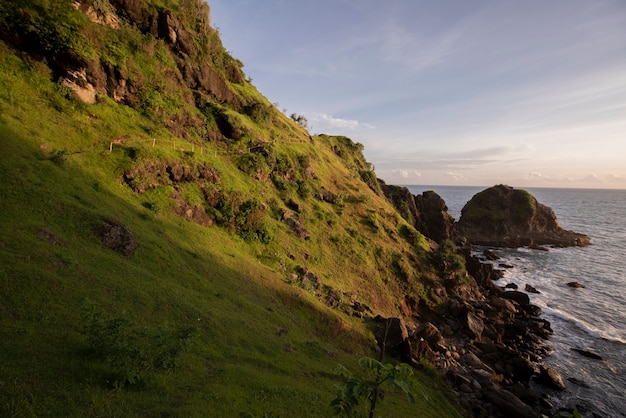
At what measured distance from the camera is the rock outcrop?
4163 inches

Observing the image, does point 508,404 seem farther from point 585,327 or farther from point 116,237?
point 116,237

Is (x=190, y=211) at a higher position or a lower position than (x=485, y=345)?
higher

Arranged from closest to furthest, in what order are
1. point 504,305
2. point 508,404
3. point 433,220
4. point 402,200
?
point 508,404 → point 504,305 → point 433,220 → point 402,200

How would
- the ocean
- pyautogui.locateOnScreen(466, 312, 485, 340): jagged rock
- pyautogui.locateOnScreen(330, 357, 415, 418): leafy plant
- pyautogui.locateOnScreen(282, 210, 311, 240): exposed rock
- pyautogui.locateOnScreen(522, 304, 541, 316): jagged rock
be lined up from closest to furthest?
pyautogui.locateOnScreen(330, 357, 415, 418): leafy plant, the ocean, pyautogui.locateOnScreen(466, 312, 485, 340): jagged rock, pyautogui.locateOnScreen(282, 210, 311, 240): exposed rock, pyautogui.locateOnScreen(522, 304, 541, 316): jagged rock

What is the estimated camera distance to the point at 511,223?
4345 inches

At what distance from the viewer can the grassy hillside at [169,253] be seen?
40.0 ft

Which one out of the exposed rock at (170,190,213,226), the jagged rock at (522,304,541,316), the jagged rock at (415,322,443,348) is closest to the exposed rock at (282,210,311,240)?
the exposed rock at (170,190,213,226)

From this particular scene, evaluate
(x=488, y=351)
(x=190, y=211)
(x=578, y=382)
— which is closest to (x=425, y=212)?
(x=488, y=351)

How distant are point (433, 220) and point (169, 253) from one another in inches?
3177

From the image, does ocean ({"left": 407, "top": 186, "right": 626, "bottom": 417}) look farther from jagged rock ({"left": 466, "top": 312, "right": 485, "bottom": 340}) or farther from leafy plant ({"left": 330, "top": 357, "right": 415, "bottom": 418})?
leafy plant ({"left": 330, "top": 357, "right": 415, "bottom": 418})

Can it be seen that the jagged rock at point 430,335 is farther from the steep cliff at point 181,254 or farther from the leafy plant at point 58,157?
the leafy plant at point 58,157

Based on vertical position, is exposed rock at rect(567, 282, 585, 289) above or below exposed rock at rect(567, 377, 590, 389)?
above

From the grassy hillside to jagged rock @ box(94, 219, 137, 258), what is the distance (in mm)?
336

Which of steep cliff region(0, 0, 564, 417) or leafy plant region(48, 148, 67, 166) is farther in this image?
leafy plant region(48, 148, 67, 166)
